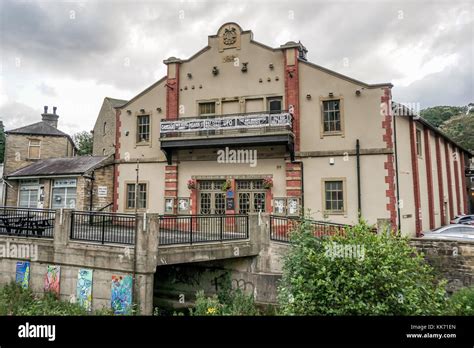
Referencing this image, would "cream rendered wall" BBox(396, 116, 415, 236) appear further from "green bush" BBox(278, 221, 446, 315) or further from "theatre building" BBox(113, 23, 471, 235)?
"green bush" BBox(278, 221, 446, 315)

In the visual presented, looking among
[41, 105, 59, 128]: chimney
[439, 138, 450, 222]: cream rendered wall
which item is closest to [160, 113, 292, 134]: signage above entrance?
[439, 138, 450, 222]: cream rendered wall

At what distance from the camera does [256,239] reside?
11.3m

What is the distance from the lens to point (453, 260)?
1128 centimetres

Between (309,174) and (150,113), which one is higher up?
(150,113)

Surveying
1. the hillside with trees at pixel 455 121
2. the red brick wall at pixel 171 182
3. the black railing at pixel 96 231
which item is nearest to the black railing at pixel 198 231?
the black railing at pixel 96 231

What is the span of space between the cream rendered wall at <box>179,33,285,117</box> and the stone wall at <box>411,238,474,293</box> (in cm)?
970

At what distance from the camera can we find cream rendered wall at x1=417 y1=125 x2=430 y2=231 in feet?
57.6

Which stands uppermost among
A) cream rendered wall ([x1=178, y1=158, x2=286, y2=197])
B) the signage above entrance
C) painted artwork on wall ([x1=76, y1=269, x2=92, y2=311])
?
the signage above entrance

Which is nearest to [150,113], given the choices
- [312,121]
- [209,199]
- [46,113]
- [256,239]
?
[209,199]

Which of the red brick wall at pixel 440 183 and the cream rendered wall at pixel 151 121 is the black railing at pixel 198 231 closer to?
the cream rendered wall at pixel 151 121

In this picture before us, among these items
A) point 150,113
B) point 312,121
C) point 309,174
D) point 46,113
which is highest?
point 46,113

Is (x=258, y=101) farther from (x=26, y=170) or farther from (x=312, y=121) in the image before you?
(x=26, y=170)

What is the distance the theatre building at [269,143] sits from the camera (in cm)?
1496

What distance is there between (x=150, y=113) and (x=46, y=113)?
1552cm
